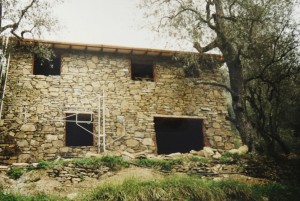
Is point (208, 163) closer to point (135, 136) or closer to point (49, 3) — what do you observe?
point (135, 136)

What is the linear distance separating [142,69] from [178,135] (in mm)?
4475

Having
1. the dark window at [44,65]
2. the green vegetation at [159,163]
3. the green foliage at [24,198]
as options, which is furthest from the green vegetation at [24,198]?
the dark window at [44,65]

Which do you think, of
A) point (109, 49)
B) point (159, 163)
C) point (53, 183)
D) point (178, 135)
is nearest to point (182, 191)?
point (159, 163)

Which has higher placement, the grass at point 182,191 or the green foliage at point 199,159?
the green foliage at point 199,159

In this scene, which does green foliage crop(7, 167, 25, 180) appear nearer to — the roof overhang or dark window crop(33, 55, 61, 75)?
the roof overhang

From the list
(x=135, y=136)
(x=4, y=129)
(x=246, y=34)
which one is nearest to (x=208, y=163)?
(x=135, y=136)

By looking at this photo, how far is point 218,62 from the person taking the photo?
1609 cm

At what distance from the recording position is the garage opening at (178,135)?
16.8m

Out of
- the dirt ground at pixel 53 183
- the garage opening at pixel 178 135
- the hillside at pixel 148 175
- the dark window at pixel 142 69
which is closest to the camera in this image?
the hillside at pixel 148 175

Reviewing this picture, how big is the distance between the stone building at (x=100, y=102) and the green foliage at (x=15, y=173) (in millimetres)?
2646

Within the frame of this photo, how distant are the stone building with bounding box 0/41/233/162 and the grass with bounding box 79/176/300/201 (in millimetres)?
4845

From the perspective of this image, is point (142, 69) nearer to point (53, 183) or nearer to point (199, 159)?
point (199, 159)

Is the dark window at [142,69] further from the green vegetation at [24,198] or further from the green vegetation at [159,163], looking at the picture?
the green vegetation at [24,198]

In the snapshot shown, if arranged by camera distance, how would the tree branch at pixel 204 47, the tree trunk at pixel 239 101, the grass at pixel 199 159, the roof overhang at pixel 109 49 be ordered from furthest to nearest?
1. the tree branch at pixel 204 47
2. the roof overhang at pixel 109 49
3. the tree trunk at pixel 239 101
4. the grass at pixel 199 159
